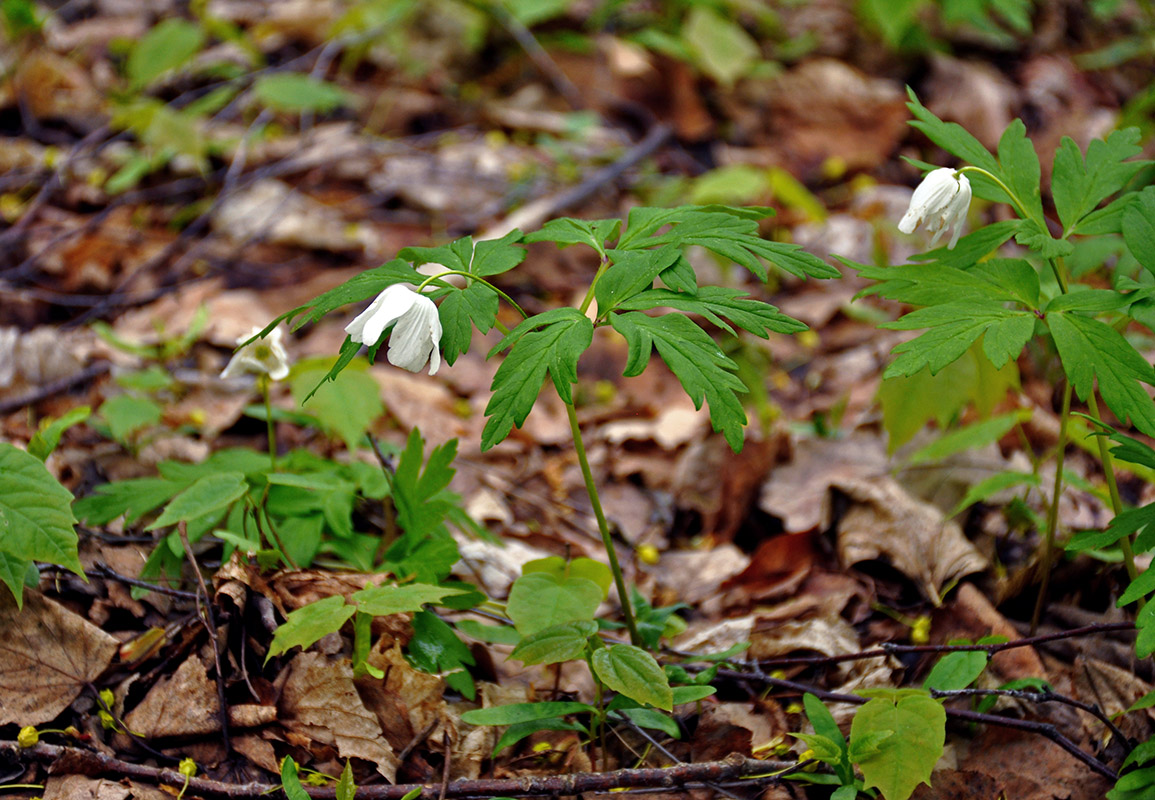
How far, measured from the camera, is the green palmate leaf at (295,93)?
3.84 metres

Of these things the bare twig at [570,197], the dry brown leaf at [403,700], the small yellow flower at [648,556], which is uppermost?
the dry brown leaf at [403,700]

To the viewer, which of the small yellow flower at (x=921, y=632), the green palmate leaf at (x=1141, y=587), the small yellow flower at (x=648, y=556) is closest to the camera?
the green palmate leaf at (x=1141, y=587)

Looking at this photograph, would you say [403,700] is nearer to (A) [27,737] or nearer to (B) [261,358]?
(A) [27,737]

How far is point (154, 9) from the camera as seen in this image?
190 inches

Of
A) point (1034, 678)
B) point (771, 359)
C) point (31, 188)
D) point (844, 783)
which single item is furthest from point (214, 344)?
point (1034, 678)

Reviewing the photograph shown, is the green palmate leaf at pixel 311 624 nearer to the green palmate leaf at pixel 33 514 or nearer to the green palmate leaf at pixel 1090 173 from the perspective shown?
the green palmate leaf at pixel 33 514

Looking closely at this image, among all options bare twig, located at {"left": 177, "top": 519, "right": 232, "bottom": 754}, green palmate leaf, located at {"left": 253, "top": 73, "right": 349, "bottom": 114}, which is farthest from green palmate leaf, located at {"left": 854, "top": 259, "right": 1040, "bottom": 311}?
green palmate leaf, located at {"left": 253, "top": 73, "right": 349, "bottom": 114}

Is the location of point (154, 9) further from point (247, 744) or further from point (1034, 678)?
point (1034, 678)

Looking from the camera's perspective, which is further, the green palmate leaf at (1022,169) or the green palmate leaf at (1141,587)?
the green palmate leaf at (1022,169)

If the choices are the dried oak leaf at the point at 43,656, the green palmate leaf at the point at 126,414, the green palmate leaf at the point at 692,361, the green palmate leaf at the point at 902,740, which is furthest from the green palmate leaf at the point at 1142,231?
the green palmate leaf at the point at 126,414

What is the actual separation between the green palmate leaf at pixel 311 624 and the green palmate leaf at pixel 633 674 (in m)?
0.44

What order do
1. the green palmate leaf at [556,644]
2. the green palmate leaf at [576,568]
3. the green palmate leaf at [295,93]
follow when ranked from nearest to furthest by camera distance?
the green palmate leaf at [556,644] → the green palmate leaf at [576,568] → the green palmate leaf at [295,93]

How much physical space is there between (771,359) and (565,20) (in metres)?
2.62

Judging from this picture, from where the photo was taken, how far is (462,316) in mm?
1365
